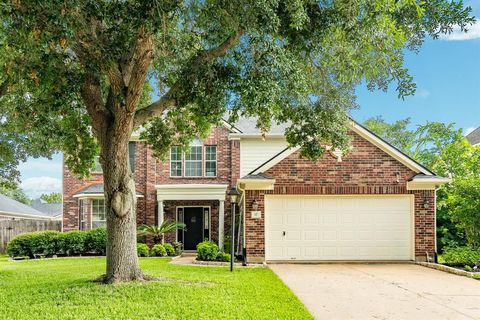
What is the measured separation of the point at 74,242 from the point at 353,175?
11442 mm

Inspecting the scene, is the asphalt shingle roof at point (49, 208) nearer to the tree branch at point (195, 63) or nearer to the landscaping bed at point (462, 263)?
the tree branch at point (195, 63)

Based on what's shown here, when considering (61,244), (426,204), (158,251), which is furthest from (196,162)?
(426,204)

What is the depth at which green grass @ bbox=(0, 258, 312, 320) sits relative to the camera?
25.2 ft

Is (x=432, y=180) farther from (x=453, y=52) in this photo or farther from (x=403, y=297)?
(x=453, y=52)

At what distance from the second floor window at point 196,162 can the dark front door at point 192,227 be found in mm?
1661

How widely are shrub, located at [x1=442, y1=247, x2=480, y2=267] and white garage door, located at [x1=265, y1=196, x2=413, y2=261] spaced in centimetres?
116

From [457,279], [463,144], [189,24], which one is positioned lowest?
[457,279]

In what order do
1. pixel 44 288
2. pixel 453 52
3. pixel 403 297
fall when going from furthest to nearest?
pixel 453 52 < pixel 44 288 < pixel 403 297

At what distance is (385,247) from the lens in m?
16.0

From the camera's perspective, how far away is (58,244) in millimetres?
20312

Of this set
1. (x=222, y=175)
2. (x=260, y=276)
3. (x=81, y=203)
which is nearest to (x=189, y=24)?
(x=260, y=276)

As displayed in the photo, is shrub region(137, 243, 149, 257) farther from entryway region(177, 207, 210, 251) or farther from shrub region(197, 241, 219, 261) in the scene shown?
shrub region(197, 241, 219, 261)

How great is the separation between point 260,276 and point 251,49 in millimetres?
5488

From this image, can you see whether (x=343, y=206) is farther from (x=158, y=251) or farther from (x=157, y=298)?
(x=157, y=298)
